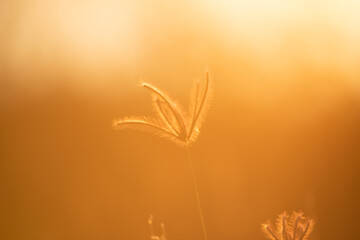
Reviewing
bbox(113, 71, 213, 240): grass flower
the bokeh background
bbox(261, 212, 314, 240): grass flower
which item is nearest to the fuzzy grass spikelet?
bbox(113, 71, 213, 240): grass flower

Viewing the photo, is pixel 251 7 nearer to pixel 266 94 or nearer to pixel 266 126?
pixel 266 94

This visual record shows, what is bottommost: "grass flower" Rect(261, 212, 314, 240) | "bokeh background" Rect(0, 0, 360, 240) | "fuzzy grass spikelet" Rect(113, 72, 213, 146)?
"grass flower" Rect(261, 212, 314, 240)

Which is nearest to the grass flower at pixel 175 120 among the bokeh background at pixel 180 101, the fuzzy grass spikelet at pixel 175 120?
the fuzzy grass spikelet at pixel 175 120

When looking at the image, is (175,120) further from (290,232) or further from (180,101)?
(180,101)

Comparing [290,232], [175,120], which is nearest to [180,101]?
[175,120]

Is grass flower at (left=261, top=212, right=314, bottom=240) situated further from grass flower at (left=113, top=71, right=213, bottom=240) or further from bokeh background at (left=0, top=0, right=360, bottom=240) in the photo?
bokeh background at (left=0, top=0, right=360, bottom=240)

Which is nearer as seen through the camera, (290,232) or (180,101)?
(290,232)

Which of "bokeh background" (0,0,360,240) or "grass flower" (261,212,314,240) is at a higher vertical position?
"bokeh background" (0,0,360,240)

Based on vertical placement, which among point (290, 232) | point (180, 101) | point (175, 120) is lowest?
point (290, 232)

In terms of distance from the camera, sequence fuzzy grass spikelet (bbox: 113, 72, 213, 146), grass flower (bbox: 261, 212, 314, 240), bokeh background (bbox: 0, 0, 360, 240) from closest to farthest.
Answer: grass flower (bbox: 261, 212, 314, 240), fuzzy grass spikelet (bbox: 113, 72, 213, 146), bokeh background (bbox: 0, 0, 360, 240)
